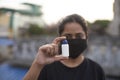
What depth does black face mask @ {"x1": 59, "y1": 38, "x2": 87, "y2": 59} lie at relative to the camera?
2697 mm

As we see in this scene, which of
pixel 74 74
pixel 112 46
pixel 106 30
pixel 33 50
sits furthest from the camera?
pixel 106 30

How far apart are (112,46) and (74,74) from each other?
28.4 feet

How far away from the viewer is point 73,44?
2725 mm

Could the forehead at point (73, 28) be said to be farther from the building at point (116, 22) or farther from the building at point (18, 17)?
the building at point (18, 17)

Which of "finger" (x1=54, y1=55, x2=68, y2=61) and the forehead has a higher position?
the forehead

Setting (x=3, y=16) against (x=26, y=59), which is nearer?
(x=26, y=59)

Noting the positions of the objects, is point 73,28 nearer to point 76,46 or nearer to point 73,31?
point 73,31

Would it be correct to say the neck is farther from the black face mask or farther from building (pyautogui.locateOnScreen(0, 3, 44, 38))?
building (pyautogui.locateOnScreen(0, 3, 44, 38))

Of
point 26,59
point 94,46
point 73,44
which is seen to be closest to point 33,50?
point 26,59

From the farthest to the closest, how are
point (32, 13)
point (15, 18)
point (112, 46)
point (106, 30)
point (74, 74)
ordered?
point (32, 13)
point (15, 18)
point (106, 30)
point (112, 46)
point (74, 74)

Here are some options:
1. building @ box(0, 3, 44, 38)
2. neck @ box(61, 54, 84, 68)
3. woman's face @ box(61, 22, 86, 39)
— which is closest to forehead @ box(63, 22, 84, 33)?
woman's face @ box(61, 22, 86, 39)

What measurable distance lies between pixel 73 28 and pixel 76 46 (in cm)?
15

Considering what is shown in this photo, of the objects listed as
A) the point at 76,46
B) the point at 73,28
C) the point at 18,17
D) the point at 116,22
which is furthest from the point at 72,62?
the point at 18,17

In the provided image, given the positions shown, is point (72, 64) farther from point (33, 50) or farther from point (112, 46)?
point (33, 50)
